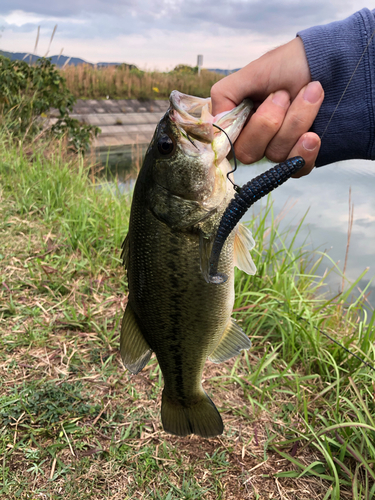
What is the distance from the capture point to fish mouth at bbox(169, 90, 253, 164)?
1.44 meters

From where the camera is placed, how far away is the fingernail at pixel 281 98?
1.65 metres

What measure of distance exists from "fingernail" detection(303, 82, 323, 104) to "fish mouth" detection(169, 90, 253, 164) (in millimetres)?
389

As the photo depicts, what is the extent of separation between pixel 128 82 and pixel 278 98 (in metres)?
22.7

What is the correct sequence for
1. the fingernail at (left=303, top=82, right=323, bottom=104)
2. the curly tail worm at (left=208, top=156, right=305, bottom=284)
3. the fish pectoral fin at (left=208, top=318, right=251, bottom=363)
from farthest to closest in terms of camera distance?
the fish pectoral fin at (left=208, top=318, right=251, bottom=363) < the fingernail at (left=303, top=82, right=323, bottom=104) < the curly tail worm at (left=208, top=156, right=305, bottom=284)

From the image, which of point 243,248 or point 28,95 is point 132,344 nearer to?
point 243,248

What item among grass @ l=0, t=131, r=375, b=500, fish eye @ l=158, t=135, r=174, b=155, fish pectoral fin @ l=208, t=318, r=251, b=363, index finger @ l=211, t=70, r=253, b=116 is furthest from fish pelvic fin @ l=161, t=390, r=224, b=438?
index finger @ l=211, t=70, r=253, b=116

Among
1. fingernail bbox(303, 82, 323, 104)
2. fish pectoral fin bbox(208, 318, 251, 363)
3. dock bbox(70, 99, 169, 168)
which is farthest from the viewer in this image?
dock bbox(70, 99, 169, 168)

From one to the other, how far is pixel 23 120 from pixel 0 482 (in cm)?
705

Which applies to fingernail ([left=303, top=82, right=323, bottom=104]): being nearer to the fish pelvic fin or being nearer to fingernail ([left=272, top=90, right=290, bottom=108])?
fingernail ([left=272, top=90, right=290, bottom=108])

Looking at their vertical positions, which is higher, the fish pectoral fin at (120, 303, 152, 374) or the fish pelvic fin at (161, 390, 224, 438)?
the fish pectoral fin at (120, 303, 152, 374)

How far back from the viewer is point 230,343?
179 cm

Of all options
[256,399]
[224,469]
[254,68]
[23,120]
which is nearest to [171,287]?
[254,68]

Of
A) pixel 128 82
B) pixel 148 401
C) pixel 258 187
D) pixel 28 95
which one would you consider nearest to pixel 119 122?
pixel 128 82

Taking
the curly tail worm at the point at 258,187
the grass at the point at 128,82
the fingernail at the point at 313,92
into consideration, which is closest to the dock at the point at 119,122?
the grass at the point at 128,82
